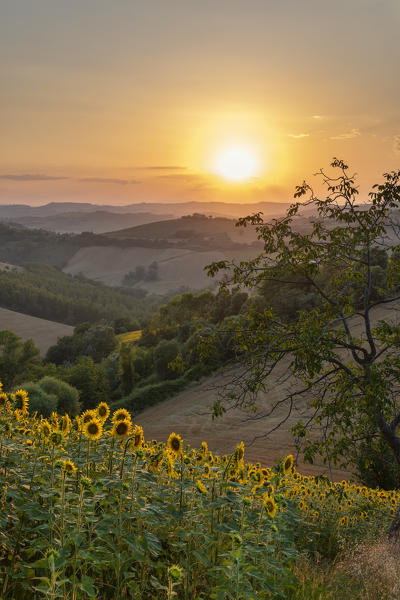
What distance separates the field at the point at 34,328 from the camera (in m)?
109

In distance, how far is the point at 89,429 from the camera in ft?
12.3

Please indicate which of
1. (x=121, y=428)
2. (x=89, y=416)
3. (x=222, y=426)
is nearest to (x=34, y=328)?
(x=222, y=426)

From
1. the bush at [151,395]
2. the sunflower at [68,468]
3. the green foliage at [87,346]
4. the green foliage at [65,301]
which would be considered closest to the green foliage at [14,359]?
the green foliage at [87,346]

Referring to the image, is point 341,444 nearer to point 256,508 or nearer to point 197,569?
point 256,508

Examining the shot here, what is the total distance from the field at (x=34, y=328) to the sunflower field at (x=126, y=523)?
107 metres

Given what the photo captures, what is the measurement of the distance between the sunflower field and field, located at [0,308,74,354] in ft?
351

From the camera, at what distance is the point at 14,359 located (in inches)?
2174

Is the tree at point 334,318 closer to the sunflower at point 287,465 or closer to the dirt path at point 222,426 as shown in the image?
the sunflower at point 287,465

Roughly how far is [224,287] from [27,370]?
1935 inches

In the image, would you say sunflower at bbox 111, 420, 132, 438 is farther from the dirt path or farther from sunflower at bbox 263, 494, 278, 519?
the dirt path

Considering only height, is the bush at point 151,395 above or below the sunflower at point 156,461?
below

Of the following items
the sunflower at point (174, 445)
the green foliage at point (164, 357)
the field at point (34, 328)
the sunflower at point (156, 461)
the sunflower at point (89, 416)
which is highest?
the sunflower at point (89, 416)

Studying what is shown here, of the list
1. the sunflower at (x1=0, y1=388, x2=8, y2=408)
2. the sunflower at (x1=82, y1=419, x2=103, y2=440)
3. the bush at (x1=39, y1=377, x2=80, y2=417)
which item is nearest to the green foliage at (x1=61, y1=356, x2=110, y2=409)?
the bush at (x1=39, y1=377, x2=80, y2=417)

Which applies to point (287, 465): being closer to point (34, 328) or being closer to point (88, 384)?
point (88, 384)
